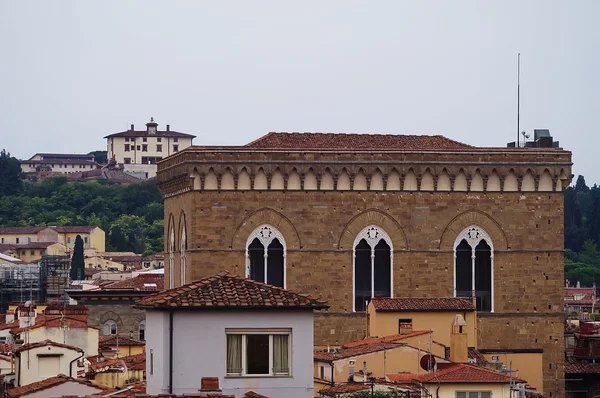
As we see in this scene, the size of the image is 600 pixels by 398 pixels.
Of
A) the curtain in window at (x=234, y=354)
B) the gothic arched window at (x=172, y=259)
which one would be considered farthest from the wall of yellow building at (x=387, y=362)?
the curtain in window at (x=234, y=354)

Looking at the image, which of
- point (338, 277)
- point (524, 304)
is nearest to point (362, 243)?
point (338, 277)

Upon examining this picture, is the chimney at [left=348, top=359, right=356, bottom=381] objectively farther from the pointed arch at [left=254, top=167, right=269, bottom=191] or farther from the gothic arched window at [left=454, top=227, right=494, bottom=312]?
the gothic arched window at [left=454, top=227, right=494, bottom=312]

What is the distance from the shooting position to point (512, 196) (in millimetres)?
54531

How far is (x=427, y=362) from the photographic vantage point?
4278 cm

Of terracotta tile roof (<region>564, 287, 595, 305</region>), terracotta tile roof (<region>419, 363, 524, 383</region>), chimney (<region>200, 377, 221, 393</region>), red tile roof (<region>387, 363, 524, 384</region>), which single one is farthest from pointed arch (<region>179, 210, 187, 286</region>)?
terracotta tile roof (<region>564, 287, 595, 305</region>)

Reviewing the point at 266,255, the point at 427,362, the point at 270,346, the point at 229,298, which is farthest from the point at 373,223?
the point at 270,346

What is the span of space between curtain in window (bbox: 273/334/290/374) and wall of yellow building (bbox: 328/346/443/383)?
13.8 m

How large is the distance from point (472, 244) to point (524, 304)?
214 centimetres

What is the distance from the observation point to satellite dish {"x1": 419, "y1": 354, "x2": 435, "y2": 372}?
4231 centimetres

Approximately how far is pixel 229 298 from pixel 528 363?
26.4 meters

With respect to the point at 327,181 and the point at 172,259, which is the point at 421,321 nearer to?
the point at 327,181

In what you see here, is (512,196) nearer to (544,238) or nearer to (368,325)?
(544,238)

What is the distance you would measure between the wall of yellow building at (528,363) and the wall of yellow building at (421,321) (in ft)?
6.68

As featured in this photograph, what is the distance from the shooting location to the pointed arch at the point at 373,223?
53.9m
